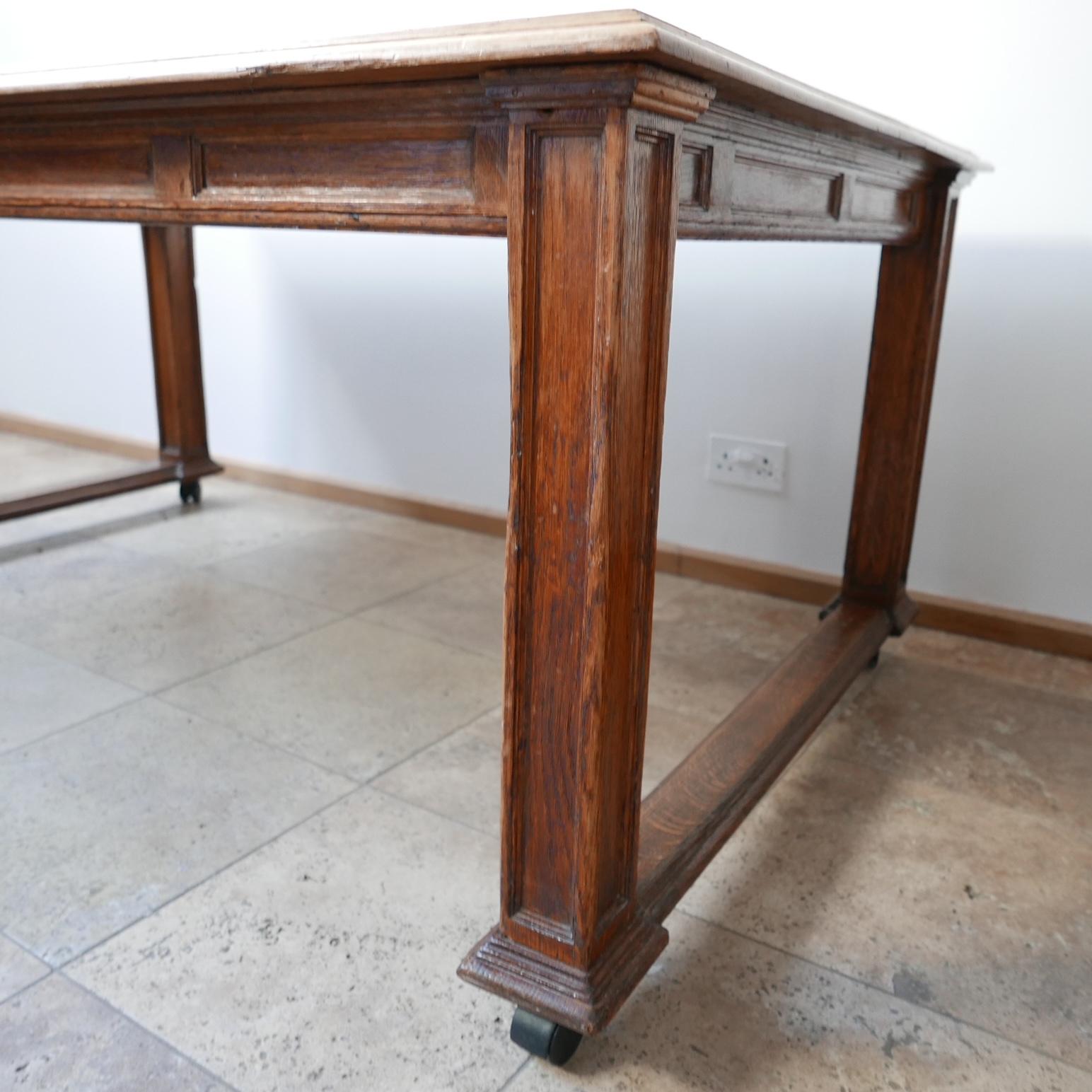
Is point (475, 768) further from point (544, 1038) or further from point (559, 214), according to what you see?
point (559, 214)

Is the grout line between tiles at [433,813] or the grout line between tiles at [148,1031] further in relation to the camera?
the grout line between tiles at [433,813]

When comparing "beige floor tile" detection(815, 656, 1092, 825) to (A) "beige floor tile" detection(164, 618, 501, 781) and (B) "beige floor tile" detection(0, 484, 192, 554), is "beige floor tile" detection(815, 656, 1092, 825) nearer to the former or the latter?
(A) "beige floor tile" detection(164, 618, 501, 781)

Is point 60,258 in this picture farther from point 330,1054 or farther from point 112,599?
point 330,1054

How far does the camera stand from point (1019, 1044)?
0.94 m

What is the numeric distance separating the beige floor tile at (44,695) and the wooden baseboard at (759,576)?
3.15 ft

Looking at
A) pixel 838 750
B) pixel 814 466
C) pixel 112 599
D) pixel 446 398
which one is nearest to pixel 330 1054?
pixel 838 750

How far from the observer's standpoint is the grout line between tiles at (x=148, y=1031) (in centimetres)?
88

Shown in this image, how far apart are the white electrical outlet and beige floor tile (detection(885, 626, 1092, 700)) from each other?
37cm

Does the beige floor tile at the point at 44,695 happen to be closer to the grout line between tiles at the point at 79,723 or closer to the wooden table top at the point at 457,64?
the grout line between tiles at the point at 79,723

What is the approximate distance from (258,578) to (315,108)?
1.35 m

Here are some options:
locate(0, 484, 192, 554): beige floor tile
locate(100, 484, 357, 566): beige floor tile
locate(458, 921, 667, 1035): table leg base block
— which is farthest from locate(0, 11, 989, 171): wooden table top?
locate(0, 484, 192, 554): beige floor tile

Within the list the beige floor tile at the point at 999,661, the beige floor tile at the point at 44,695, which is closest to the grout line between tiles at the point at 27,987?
the beige floor tile at the point at 44,695

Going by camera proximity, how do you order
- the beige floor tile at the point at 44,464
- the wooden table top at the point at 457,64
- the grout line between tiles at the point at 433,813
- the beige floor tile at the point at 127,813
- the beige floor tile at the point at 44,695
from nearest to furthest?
the wooden table top at the point at 457,64 → the beige floor tile at the point at 127,813 → the grout line between tiles at the point at 433,813 → the beige floor tile at the point at 44,695 → the beige floor tile at the point at 44,464

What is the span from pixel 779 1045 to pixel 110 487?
6.37 ft
